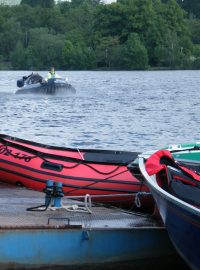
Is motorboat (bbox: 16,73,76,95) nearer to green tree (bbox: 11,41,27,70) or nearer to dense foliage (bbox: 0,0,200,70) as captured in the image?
dense foliage (bbox: 0,0,200,70)

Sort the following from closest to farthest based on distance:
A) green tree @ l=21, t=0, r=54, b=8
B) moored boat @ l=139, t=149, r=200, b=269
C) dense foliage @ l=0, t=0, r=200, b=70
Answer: moored boat @ l=139, t=149, r=200, b=269
dense foliage @ l=0, t=0, r=200, b=70
green tree @ l=21, t=0, r=54, b=8

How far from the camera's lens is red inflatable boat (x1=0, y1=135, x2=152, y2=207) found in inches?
502

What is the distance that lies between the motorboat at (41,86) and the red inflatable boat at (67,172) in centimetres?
3566

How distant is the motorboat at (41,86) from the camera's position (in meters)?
49.2

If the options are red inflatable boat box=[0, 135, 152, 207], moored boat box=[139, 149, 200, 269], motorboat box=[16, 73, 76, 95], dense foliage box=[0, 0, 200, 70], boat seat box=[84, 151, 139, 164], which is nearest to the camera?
moored boat box=[139, 149, 200, 269]

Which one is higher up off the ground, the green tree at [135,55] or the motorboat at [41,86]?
the motorboat at [41,86]

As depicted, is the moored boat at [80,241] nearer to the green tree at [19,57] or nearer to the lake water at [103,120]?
the lake water at [103,120]

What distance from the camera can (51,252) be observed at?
1025 cm

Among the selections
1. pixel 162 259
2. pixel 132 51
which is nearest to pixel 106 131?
pixel 162 259

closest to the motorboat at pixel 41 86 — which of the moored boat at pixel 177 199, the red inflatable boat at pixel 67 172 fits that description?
the red inflatable boat at pixel 67 172

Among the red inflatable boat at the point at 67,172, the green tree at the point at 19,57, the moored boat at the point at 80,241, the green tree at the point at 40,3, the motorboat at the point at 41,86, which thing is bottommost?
the green tree at the point at 19,57

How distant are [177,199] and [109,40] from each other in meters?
122

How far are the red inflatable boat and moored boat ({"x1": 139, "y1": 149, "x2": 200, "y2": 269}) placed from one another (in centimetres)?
164

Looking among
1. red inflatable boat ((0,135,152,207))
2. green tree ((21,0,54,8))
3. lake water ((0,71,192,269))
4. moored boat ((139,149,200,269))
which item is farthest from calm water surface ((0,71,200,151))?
green tree ((21,0,54,8))
